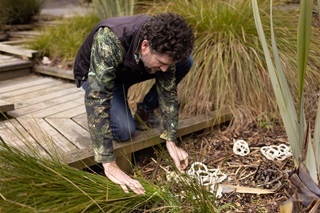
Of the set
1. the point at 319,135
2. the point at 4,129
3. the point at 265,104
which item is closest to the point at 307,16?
the point at 319,135

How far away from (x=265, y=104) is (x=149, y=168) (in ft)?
3.42

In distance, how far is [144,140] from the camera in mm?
2350

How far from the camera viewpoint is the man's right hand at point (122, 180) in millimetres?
1721

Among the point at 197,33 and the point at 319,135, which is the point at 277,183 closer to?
the point at 319,135

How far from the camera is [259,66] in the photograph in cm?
286

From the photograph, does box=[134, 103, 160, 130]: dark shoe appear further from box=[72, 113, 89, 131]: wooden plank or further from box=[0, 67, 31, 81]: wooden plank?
box=[0, 67, 31, 81]: wooden plank

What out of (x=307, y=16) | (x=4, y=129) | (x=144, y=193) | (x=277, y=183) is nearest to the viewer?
(x=307, y=16)

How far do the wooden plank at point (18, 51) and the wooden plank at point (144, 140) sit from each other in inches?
99.3

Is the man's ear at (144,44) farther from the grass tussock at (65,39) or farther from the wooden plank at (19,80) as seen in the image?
the grass tussock at (65,39)

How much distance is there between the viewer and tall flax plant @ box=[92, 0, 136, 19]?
12.2 ft

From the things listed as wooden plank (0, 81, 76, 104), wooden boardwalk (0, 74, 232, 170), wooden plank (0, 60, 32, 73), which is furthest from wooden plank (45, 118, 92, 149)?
wooden plank (0, 60, 32, 73)

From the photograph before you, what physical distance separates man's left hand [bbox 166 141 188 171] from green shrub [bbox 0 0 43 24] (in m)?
4.90

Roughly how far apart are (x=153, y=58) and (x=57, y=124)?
120cm

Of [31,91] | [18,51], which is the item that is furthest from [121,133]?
[18,51]
